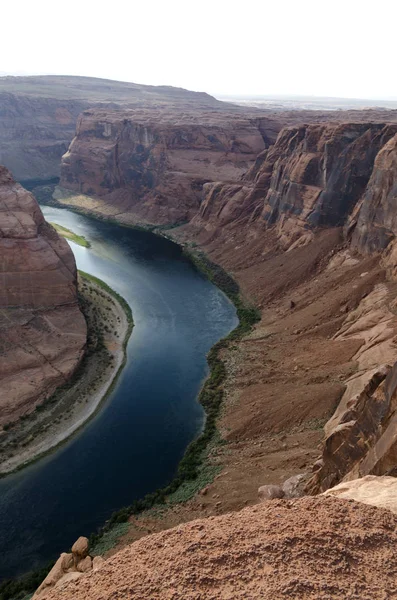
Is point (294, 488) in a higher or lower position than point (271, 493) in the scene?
lower

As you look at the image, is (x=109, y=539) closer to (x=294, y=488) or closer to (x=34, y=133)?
(x=294, y=488)

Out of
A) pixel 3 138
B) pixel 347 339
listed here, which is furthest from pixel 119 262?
pixel 3 138

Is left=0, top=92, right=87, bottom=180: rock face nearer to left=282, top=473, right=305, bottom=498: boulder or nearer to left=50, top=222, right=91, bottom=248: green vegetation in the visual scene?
left=50, top=222, right=91, bottom=248: green vegetation

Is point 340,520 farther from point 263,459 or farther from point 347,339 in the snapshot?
point 347,339

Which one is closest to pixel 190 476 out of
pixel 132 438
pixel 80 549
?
pixel 132 438

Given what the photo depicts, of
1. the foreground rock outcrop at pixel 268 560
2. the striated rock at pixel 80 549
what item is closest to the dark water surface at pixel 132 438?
the striated rock at pixel 80 549

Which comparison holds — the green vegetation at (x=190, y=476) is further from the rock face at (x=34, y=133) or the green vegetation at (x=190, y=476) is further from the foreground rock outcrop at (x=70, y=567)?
the rock face at (x=34, y=133)

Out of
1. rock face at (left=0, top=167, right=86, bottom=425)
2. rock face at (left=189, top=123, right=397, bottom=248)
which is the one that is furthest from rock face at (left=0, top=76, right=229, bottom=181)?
rock face at (left=0, top=167, right=86, bottom=425)
